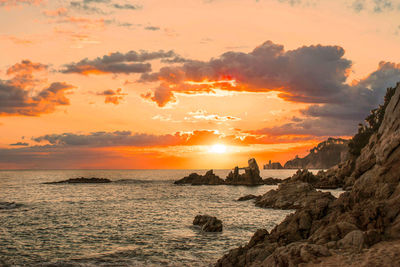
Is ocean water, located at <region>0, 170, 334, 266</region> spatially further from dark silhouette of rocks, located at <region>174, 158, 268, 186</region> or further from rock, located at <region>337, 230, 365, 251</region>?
dark silhouette of rocks, located at <region>174, 158, 268, 186</region>

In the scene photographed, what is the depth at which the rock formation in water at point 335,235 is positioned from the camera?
21266mm

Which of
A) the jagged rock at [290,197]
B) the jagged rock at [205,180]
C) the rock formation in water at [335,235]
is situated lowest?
the jagged rock at [205,180]

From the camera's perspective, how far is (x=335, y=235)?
24828 mm

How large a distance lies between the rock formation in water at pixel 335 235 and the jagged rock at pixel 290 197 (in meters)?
29.6

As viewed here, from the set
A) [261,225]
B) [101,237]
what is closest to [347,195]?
[261,225]

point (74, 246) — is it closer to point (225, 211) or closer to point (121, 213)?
point (121, 213)

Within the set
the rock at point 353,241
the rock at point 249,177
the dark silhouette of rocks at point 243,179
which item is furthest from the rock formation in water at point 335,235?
the dark silhouette of rocks at point 243,179

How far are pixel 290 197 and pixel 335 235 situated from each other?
4993 cm

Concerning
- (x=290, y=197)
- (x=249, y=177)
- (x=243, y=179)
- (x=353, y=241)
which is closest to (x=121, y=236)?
(x=353, y=241)

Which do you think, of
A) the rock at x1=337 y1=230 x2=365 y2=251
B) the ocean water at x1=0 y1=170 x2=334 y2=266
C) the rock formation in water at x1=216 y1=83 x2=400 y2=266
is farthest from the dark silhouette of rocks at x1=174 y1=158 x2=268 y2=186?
the rock at x1=337 y1=230 x2=365 y2=251

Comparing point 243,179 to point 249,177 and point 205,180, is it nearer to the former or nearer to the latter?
point 249,177

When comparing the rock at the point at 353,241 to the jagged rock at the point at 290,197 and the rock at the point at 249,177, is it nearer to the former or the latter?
the jagged rock at the point at 290,197

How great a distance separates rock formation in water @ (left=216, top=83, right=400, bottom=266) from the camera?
69.8 ft

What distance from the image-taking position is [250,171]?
169500 millimetres
